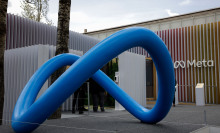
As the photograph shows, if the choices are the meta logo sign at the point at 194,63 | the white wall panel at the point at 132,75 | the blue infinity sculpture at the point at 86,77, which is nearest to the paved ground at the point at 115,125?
the blue infinity sculpture at the point at 86,77

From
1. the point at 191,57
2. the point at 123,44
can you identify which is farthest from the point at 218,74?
the point at 123,44

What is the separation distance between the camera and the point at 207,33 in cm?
1597

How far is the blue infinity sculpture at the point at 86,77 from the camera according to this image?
346 centimetres

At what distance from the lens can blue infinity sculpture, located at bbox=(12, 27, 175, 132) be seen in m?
3.46

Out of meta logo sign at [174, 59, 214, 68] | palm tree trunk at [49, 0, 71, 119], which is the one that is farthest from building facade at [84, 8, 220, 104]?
palm tree trunk at [49, 0, 71, 119]

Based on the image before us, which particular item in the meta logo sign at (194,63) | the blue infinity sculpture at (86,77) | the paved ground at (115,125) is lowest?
the paved ground at (115,125)

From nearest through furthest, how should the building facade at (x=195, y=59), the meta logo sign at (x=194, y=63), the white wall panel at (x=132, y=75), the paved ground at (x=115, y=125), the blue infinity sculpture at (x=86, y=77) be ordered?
the blue infinity sculpture at (x=86, y=77)
the paved ground at (x=115, y=125)
the white wall panel at (x=132, y=75)
the building facade at (x=195, y=59)
the meta logo sign at (x=194, y=63)

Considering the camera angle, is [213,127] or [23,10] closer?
[213,127]

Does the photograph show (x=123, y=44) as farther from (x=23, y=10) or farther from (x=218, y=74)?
(x=23, y=10)

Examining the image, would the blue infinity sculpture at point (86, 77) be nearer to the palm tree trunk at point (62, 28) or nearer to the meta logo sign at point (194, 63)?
the palm tree trunk at point (62, 28)

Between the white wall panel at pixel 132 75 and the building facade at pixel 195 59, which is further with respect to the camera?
the building facade at pixel 195 59

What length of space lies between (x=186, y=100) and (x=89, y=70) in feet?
48.2

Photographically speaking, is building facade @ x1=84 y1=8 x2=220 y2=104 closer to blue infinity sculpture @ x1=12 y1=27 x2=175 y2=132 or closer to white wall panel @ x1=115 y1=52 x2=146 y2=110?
white wall panel @ x1=115 y1=52 x2=146 y2=110

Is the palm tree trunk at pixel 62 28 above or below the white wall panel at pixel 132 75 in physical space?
above
